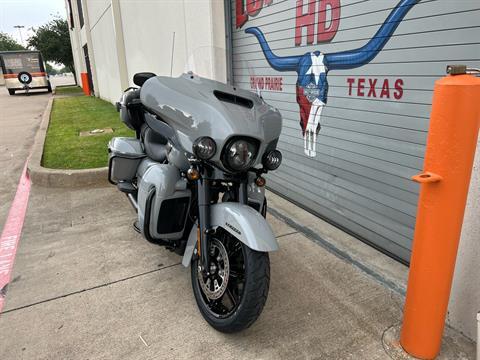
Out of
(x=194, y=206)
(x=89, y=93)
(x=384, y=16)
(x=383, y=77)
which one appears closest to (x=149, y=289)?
(x=194, y=206)

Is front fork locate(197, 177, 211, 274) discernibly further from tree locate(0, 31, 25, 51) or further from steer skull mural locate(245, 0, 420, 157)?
tree locate(0, 31, 25, 51)

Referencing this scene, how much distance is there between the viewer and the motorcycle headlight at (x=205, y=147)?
2.09 metres

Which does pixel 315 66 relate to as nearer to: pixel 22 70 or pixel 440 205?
pixel 440 205

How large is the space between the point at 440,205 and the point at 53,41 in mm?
41824

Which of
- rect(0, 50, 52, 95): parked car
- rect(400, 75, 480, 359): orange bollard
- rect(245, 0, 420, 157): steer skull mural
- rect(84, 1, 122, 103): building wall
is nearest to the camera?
rect(400, 75, 480, 359): orange bollard

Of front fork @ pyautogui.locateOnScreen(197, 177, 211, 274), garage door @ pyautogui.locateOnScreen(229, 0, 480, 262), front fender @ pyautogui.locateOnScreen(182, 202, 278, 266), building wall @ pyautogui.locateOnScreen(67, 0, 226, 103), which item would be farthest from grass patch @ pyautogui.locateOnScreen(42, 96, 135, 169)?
front fender @ pyautogui.locateOnScreen(182, 202, 278, 266)

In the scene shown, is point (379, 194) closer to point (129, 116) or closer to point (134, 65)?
point (129, 116)

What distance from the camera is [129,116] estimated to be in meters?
3.38

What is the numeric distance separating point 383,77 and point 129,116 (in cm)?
215

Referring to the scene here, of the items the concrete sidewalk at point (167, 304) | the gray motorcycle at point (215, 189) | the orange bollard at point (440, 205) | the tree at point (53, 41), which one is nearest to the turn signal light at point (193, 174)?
the gray motorcycle at point (215, 189)

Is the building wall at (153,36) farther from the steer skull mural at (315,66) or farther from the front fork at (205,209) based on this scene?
the front fork at (205,209)

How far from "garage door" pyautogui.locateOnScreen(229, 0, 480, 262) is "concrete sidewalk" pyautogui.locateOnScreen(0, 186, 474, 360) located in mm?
427

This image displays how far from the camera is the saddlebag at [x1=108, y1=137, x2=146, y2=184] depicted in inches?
134

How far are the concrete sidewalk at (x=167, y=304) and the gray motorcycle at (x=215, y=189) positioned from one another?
28 centimetres
